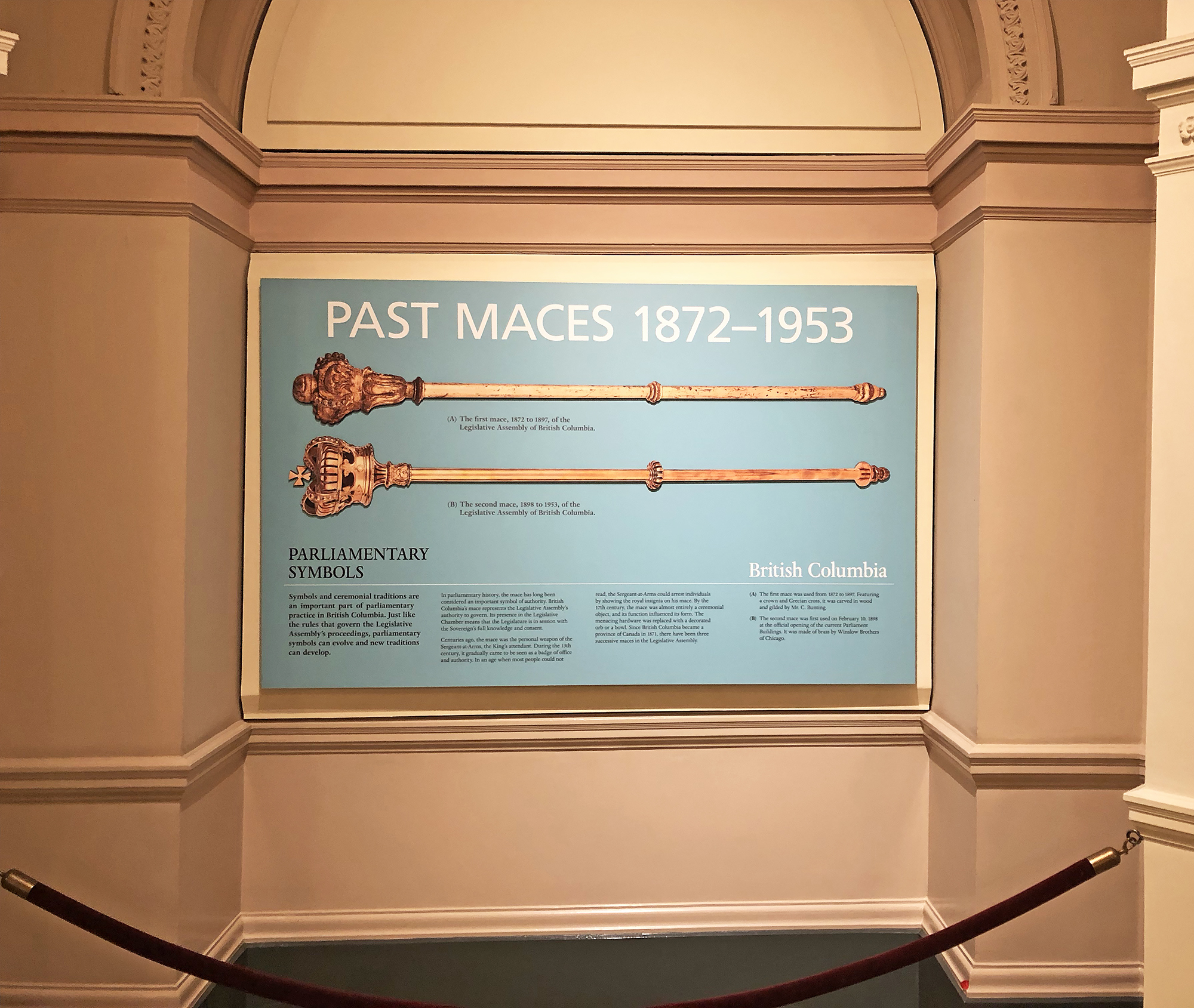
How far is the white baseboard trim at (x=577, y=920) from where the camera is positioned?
125 inches

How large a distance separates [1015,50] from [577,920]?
12.5 feet

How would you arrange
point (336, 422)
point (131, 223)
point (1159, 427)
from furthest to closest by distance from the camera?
point (336, 422), point (131, 223), point (1159, 427)

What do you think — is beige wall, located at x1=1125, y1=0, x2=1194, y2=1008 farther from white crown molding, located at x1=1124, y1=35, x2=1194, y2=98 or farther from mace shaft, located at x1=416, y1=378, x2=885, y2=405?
mace shaft, located at x1=416, y1=378, x2=885, y2=405

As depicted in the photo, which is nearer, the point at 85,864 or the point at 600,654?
the point at 85,864

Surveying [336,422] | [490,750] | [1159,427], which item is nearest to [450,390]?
[336,422]

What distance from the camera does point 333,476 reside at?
3.18 metres

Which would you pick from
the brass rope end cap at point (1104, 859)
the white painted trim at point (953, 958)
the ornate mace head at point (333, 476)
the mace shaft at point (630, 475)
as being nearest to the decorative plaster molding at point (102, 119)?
the ornate mace head at point (333, 476)

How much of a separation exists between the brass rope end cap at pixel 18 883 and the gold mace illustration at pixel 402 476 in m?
1.48

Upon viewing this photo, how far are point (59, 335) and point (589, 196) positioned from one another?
80.4 inches

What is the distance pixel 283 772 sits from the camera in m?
3.20

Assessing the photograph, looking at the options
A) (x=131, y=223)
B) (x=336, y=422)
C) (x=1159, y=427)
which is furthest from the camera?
(x=336, y=422)

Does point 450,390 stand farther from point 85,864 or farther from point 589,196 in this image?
point 85,864

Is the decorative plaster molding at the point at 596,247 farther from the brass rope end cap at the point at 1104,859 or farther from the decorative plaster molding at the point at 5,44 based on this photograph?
the brass rope end cap at the point at 1104,859

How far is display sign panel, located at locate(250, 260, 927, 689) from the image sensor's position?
3.17m
